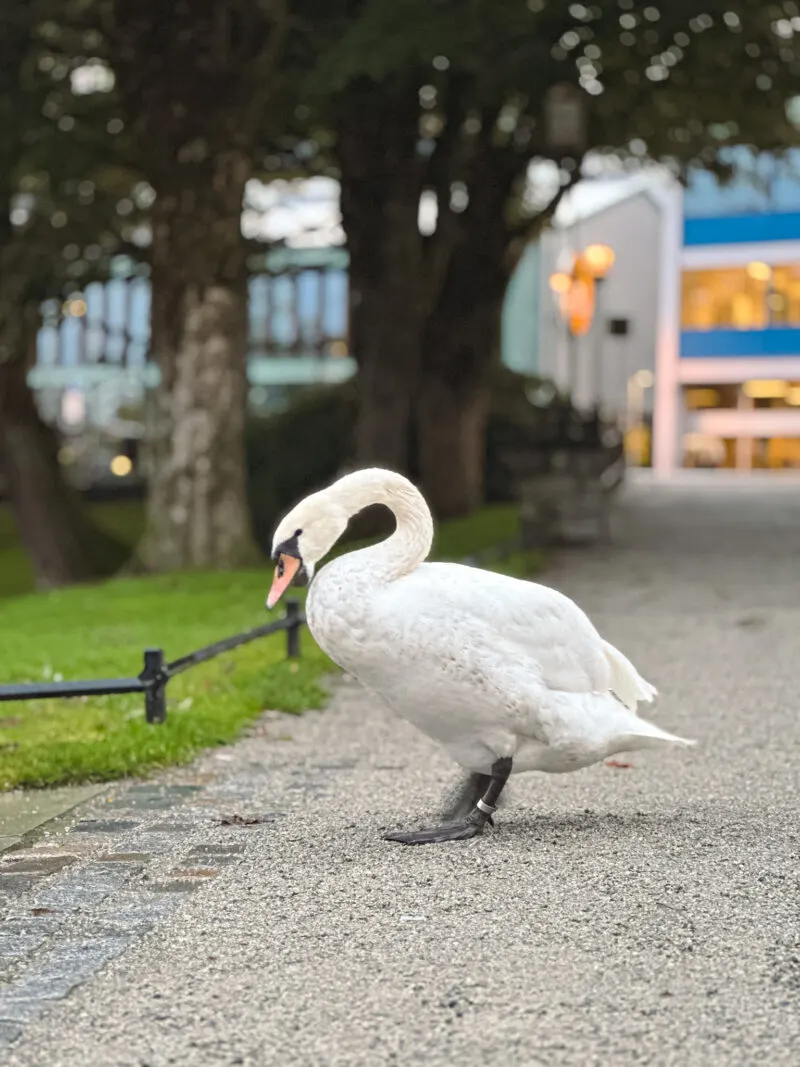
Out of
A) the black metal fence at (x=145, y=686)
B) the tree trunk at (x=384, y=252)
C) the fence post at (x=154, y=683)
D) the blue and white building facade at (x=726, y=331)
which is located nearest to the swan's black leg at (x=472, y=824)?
the black metal fence at (x=145, y=686)

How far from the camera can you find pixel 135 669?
9.12 metres

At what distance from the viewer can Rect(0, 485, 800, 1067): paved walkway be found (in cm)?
349

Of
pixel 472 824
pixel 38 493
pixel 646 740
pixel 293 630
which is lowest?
pixel 38 493

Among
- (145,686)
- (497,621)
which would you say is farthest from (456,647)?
(145,686)

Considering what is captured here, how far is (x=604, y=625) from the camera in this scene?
11.7 metres

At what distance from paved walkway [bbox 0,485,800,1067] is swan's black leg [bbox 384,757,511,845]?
0.20 feet

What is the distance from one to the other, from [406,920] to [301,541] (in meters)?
1.29

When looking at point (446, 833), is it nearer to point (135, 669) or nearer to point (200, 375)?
point (135, 669)

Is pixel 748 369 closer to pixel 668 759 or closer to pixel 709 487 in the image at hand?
pixel 709 487

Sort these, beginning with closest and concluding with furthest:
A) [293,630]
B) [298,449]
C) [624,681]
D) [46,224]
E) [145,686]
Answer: [624,681] < [145,686] < [293,630] < [46,224] < [298,449]

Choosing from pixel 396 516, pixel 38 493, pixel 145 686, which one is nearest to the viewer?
pixel 396 516

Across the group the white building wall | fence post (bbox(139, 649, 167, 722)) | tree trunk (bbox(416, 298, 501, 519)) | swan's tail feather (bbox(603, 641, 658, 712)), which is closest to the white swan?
swan's tail feather (bbox(603, 641, 658, 712))

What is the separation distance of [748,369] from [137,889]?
47.8 metres

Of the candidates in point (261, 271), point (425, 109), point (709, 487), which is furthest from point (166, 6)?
point (709, 487)
